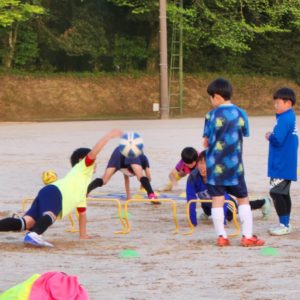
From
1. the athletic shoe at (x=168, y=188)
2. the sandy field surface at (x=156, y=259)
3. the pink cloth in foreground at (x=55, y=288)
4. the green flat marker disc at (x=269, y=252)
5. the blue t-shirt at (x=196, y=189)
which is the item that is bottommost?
the sandy field surface at (x=156, y=259)

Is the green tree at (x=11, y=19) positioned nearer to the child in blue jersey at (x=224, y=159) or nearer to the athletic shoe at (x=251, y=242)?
the child in blue jersey at (x=224, y=159)

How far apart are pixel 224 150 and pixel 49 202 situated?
5.82 ft

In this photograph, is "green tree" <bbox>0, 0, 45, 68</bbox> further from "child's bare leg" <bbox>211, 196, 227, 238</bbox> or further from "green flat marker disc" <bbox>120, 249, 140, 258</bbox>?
"green flat marker disc" <bbox>120, 249, 140, 258</bbox>

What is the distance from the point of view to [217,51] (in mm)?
48531

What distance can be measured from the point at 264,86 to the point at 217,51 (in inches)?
137

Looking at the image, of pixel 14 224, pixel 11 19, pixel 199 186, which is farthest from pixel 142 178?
pixel 11 19

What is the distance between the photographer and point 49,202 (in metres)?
7.98

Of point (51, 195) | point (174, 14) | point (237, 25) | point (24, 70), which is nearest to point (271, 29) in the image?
point (237, 25)

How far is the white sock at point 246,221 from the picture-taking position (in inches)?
310

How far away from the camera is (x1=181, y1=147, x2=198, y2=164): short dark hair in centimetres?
1071

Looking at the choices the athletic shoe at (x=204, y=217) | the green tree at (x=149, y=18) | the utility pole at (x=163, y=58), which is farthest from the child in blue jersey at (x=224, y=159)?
the green tree at (x=149, y=18)

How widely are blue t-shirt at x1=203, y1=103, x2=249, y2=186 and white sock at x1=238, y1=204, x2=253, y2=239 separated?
0.28 metres

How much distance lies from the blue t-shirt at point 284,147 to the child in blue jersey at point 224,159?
2.30ft

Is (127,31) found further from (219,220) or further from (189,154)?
(219,220)
